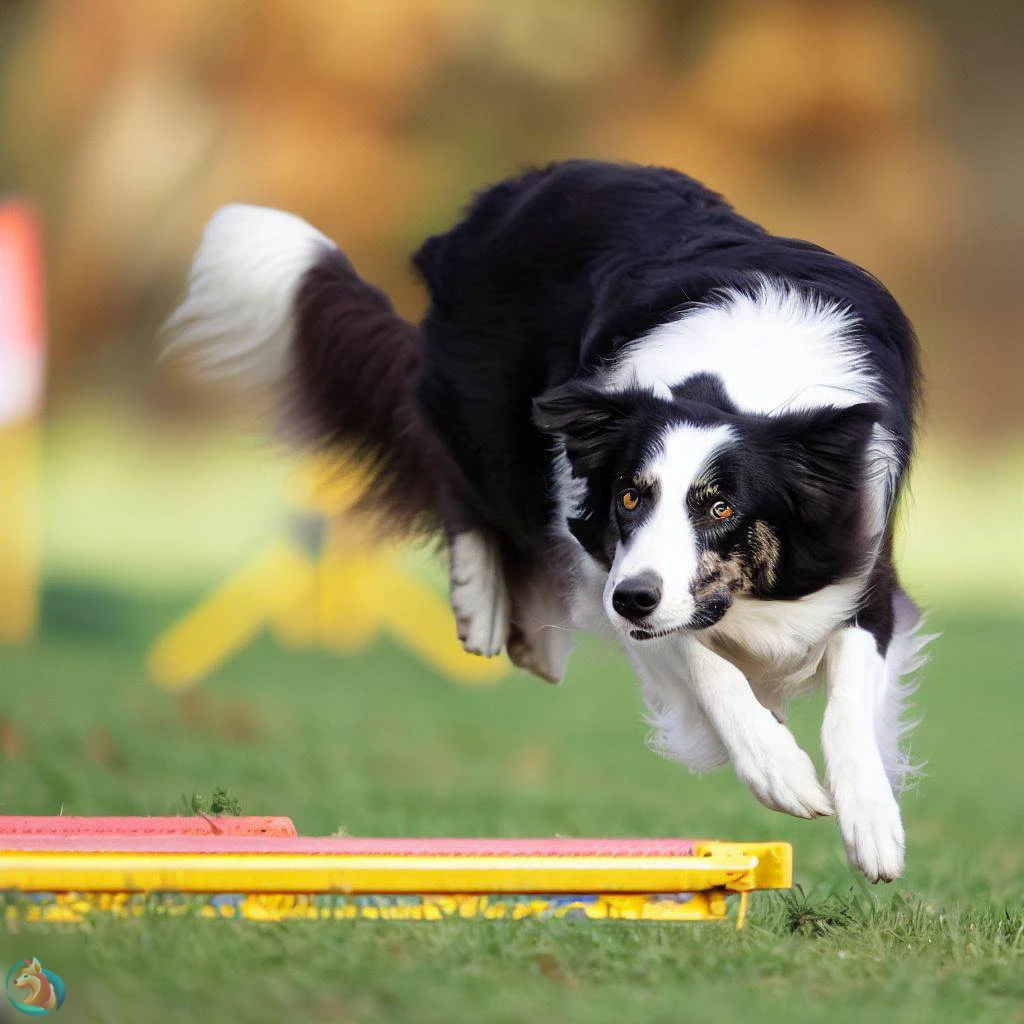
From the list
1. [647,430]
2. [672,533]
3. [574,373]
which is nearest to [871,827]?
[672,533]

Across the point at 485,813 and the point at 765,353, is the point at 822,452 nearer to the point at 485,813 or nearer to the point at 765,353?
the point at 765,353

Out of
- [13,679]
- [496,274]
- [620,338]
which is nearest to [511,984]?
[620,338]

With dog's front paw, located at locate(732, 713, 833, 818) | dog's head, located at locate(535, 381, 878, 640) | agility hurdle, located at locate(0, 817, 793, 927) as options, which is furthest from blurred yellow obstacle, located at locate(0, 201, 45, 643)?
dog's front paw, located at locate(732, 713, 833, 818)

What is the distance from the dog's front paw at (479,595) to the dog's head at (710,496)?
1324 millimetres

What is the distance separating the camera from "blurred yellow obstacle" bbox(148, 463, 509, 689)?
38.8ft

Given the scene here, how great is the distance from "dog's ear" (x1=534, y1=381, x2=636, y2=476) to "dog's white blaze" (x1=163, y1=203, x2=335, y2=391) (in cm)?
199

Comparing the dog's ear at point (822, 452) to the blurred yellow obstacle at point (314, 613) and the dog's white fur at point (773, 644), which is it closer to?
the dog's white fur at point (773, 644)

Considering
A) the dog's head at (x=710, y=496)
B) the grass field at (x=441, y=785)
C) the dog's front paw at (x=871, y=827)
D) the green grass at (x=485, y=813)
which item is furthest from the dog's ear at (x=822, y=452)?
the green grass at (x=485, y=813)

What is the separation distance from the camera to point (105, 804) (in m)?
5.67

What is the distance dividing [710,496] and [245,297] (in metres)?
2.56

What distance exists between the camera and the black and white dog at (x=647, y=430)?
3.75 meters

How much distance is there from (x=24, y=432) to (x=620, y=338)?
600 cm

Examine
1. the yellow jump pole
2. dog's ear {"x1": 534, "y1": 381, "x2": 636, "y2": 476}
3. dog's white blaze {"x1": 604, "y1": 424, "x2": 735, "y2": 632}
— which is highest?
dog's ear {"x1": 534, "y1": 381, "x2": 636, "y2": 476}

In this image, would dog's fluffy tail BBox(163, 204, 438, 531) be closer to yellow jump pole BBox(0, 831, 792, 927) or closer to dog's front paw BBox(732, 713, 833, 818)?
dog's front paw BBox(732, 713, 833, 818)
